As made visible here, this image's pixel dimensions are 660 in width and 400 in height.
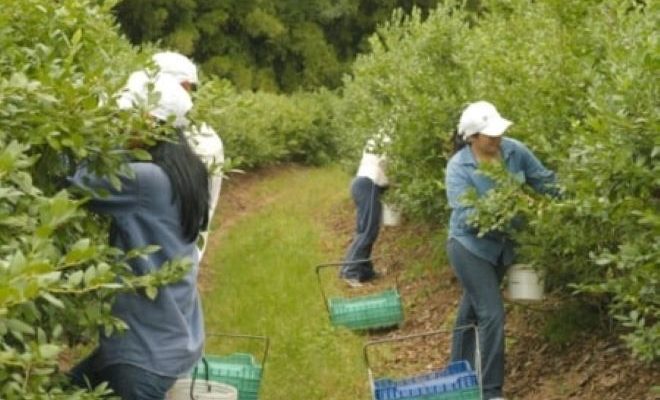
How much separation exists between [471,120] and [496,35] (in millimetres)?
2237

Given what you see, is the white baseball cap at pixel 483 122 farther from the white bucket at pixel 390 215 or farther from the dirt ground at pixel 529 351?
the white bucket at pixel 390 215

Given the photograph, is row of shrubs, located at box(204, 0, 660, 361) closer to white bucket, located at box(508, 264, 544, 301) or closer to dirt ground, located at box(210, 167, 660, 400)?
white bucket, located at box(508, 264, 544, 301)

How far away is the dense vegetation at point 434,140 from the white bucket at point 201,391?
0.88m

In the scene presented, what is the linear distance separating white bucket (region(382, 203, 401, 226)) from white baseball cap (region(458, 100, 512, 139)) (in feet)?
16.3

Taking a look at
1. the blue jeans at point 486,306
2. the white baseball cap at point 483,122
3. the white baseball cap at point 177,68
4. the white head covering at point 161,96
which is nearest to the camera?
the white head covering at point 161,96

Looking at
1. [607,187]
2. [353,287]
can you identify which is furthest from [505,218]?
[353,287]

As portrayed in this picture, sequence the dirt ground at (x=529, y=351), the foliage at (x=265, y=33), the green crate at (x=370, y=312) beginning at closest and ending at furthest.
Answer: the dirt ground at (x=529, y=351) → the green crate at (x=370, y=312) → the foliage at (x=265, y=33)

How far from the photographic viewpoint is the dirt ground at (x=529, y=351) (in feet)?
22.4

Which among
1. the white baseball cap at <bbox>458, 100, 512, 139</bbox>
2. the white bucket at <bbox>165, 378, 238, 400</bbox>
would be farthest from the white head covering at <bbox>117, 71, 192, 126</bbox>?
the white baseball cap at <bbox>458, 100, 512, 139</bbox>

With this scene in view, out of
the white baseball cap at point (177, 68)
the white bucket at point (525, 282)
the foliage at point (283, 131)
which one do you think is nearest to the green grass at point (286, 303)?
the white bucket at point (525, 282)

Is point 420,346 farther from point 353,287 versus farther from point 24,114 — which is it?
point 24,114

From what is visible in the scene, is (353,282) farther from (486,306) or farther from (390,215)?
(486,306)

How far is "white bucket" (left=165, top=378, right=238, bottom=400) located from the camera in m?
5.04

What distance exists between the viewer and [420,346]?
28.7ft
